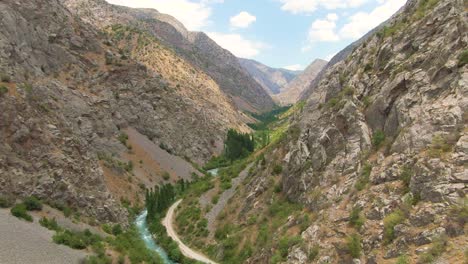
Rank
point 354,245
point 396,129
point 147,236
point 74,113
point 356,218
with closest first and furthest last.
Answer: point 354,245 → point 356,218 → point 396,129 → point 147,236 → point 74,113

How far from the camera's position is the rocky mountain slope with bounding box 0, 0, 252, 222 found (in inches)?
1786

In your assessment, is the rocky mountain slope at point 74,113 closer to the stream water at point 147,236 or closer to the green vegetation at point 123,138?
the green vegetation at point 123,138

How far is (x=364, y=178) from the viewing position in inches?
1292

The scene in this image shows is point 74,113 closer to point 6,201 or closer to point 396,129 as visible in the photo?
point 6,201

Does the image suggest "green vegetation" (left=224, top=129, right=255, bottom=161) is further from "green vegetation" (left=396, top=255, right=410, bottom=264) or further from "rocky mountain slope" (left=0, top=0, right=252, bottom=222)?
"green vegetation" (left=396, top=255, right=410, bottom=264)

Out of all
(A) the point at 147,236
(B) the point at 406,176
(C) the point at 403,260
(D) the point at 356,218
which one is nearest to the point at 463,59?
(B) the point at 406,176

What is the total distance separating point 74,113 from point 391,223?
2304 inches

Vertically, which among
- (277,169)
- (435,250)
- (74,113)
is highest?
(74,113)

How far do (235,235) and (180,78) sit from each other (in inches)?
4799

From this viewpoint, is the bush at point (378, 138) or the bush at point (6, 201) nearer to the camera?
the bush at point (378, 138)

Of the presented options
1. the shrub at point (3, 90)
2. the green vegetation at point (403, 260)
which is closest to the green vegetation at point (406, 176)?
the green vegetation at point (403, 260)

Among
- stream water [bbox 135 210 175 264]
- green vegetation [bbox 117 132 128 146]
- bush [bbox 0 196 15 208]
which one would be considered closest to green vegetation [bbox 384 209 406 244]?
stream water [bbox 135 210 175 264]

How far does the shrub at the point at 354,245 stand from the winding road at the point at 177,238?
63.2ft

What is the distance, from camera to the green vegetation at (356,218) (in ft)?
97.2
